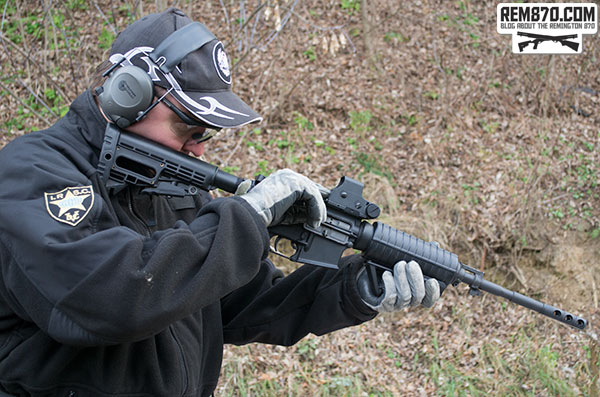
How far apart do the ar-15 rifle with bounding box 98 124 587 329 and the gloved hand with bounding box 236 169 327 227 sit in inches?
3.2

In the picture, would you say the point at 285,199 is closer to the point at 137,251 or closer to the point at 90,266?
the point at 137,251

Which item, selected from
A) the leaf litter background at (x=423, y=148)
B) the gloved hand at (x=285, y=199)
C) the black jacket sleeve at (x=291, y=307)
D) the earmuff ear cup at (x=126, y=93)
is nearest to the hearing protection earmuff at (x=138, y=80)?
the earmuff ear cup at (x=126, y=93)

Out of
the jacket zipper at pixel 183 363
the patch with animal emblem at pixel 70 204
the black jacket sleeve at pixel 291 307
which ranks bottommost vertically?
the black jacket sleeve at pixel 291 307

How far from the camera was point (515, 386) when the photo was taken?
18.1ft

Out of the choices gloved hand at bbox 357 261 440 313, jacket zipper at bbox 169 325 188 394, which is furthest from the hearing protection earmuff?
gloved hand at bbox 357 261 440 313

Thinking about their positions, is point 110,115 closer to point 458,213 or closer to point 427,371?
point 427,371

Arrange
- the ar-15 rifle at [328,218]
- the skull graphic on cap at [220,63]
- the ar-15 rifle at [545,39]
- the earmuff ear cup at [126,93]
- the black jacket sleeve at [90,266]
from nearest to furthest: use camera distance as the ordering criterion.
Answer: the black jacket sleeve at [90,266], the earmuff ear cup at [126,93], the ar-15 rifle at [328,218], the skull graphic on cap at [220,63], the ar-15 rifle at [545,39]

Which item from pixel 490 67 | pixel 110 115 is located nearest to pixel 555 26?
pixel 490 67

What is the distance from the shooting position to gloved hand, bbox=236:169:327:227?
237 cm

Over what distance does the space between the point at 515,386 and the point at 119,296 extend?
4.79 m

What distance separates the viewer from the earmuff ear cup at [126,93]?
2250 mm

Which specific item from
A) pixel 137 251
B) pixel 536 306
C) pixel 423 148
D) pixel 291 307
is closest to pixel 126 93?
pixel 137 251

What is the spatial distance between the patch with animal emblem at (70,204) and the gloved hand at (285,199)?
0.62 m

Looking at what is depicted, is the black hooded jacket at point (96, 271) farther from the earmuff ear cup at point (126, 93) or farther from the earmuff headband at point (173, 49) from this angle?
the earmuff headband at point (173, 49)
